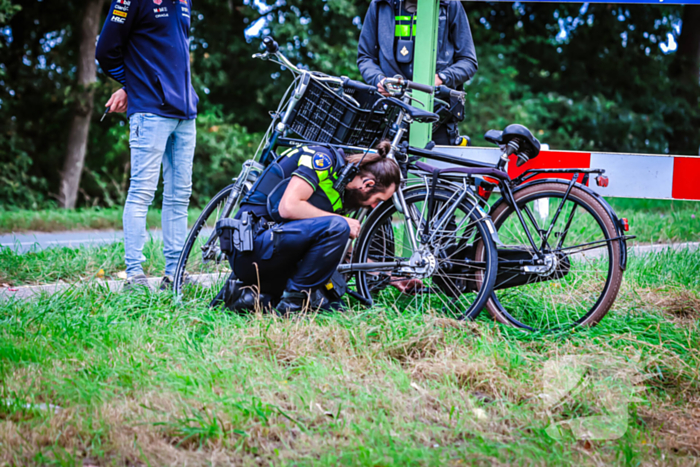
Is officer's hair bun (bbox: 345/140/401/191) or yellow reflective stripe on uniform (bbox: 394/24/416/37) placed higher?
yellow reflective stripe on uniform (bbox: 394/24/416/37)

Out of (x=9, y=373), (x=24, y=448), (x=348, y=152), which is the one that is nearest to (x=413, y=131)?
(x=348, y=152)

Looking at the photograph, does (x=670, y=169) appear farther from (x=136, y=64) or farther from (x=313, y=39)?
(x=313, y=39)

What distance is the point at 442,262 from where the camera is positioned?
368 cm

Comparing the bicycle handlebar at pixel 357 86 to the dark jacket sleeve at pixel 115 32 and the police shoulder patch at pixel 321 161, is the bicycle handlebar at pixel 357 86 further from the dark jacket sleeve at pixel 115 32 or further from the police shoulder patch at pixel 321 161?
the dark jacket sleeve at pixel 115 32

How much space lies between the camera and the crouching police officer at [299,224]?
137 inches

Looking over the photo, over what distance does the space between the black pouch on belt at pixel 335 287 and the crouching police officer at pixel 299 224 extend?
0.06 ft

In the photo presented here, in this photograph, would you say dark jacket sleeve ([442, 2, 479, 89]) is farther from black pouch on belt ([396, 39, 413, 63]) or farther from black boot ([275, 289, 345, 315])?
black boot ([275, 289, 345, 315])

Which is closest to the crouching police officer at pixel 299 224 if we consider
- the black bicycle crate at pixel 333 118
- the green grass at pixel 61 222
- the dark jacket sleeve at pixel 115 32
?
the black bicycle crate at pixel 333 118

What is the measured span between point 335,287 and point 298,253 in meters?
0.30

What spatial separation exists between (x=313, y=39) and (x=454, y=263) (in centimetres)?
1020

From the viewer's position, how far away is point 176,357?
2.90 meters

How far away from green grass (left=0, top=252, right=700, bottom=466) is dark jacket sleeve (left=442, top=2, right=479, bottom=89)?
174cm

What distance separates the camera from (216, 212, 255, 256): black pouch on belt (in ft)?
11.5

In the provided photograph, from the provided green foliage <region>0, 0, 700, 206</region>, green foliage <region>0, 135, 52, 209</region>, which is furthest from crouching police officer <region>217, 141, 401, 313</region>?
green foliage <region>0, 135, 52, 209</region>
